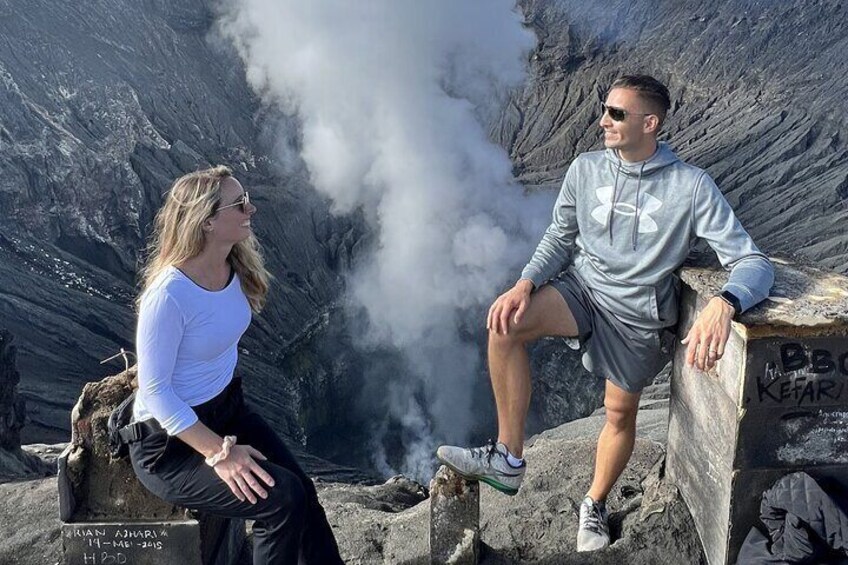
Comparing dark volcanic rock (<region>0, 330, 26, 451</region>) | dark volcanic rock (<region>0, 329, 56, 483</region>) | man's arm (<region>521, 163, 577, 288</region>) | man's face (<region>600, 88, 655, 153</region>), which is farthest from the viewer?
dark volcanic rock (<region>0, 330, 26, 451</region>)

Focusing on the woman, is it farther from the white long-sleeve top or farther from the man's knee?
the man's knee

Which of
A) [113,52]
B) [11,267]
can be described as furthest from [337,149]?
[11,267]

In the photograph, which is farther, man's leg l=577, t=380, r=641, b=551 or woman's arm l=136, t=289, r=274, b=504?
man's leg l=577, t=380, r=641, b=551

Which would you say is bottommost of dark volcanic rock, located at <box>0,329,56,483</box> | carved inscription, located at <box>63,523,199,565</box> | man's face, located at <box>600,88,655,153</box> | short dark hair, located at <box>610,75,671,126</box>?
carved inscription, located at <box>63,523,199,565</box>

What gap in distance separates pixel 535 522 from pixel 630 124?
2.12 metres

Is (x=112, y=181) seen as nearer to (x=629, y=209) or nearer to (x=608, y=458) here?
(x=608, y=458)

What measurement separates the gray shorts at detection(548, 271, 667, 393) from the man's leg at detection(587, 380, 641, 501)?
7 cm

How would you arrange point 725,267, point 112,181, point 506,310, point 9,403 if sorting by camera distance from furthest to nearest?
point 112,181
point 9,403
point 506,310
point 725,267

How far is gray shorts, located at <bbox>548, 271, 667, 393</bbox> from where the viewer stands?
326 centimetres

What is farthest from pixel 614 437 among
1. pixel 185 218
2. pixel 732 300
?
pixel 185 218

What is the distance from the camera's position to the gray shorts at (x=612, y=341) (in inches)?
128

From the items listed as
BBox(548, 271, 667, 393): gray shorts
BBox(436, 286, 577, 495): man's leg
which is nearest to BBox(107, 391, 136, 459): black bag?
BBox(436, 286, 577, 495): man's leg

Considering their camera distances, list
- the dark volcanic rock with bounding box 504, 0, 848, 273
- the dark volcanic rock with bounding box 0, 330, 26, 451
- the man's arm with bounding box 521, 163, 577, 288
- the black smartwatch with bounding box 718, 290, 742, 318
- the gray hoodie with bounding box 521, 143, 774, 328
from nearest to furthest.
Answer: the black smartwatch with bounding box 718, 290, 742, 318
the gray hoodie with bounding box 521, 143, 774, 328
the man's arm with bounding box 521, 163, 577, 288
the dark volcanic rock with bounding box 0, 330, 26, 451
the dark volcanic rock with bounding box 504, 0, 848, 273

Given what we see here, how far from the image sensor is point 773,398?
9.12 feet
